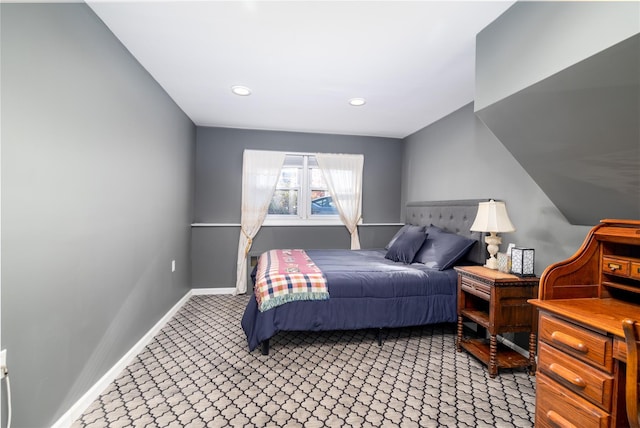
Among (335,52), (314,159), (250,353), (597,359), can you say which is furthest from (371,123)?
(597,359)

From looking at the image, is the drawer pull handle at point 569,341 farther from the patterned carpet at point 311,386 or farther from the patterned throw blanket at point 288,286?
the patterned throw blanket at point 288,286

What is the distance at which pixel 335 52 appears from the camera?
216 centimetres

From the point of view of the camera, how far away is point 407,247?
323cm

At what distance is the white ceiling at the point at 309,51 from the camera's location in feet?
5.63

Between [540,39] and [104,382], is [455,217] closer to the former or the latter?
[540,39]

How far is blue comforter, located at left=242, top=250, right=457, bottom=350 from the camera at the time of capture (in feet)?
7.93

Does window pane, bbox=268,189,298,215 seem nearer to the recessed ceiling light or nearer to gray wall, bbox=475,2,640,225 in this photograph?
the recessed ceiling light

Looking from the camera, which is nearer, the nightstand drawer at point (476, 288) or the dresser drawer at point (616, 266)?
the dresser drawer at point (616, 266)

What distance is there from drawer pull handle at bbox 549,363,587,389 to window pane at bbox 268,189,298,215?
3628 millimetres

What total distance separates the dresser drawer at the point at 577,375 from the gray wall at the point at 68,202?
242cm

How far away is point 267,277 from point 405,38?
6.64 ft

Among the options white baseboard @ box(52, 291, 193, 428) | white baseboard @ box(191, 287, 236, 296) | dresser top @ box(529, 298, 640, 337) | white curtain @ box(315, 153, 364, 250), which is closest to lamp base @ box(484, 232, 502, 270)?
dresser top @ box(529, 298, 640, 337)

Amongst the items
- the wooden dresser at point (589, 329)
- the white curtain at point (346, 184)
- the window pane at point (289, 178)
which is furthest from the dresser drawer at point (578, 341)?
the window pane at point (289, 178)

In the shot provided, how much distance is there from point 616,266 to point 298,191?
12.0 ft
